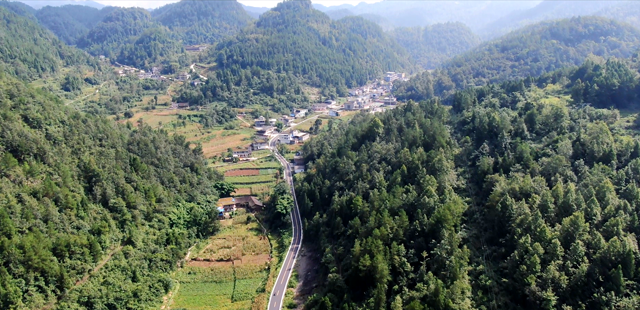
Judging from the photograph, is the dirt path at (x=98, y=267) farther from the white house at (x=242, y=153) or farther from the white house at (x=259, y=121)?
the white house at (x=259, y=121)

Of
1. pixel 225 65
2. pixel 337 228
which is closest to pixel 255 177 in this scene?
pixel 337 228

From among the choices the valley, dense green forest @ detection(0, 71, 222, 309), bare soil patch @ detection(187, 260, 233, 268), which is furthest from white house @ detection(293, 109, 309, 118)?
bare soil patch @ detection(187, 260, 233, 268)

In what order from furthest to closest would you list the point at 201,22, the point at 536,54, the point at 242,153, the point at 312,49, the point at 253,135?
the point at 201,22 < the point at 312,49 < the point at 536,54 < the point at 253,135 < the point at 242,153

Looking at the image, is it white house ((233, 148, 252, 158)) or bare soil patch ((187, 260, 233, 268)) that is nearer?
bare soil patch ((187, 260, 233, 268))

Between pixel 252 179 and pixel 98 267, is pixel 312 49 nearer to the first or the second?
pixel 252 179

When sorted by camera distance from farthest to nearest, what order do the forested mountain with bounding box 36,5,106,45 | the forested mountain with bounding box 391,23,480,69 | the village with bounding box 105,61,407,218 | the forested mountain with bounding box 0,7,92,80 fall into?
the forested mountain with bounding box 391,23,480,69, the forested mountain with bounding box 36,5,106,45, the forested mountain with bounding box 0,7,92,80, the village with bounding box 105,61,407,218

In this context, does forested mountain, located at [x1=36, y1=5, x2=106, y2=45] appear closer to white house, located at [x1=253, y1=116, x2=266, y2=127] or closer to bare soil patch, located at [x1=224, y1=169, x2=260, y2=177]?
white house, located at [x1=253, y1=116, x2=266, y2=127]

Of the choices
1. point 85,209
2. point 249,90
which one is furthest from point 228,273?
point 249,90
